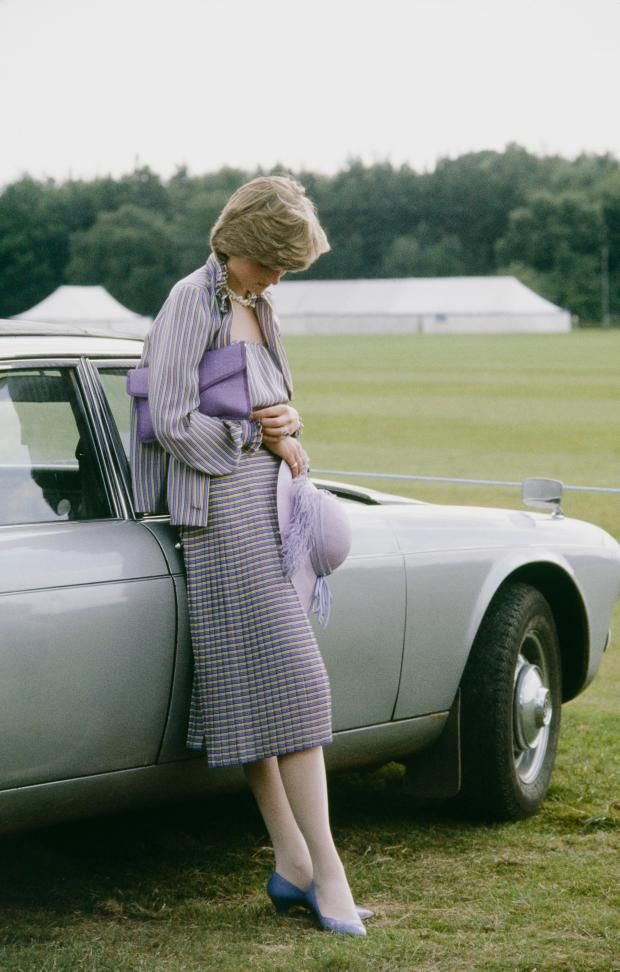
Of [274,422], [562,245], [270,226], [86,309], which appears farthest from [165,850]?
[562,245]

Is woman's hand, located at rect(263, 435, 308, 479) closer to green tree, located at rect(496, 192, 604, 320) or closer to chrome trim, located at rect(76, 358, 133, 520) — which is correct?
chrome trim, located at rect(76, 358, 133, 520)

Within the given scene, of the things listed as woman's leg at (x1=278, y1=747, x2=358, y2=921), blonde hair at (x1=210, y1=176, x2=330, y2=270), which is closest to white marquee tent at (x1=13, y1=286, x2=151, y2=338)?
blonde hair at (x1=210, y1=176, x2=330, y2=270)

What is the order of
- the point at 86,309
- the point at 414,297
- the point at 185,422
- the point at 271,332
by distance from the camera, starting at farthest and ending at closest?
the point at 414,297 < the point at 86,309 < the point at 271,332 < the point at 185,422

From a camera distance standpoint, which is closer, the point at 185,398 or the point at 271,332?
the point at 185,398

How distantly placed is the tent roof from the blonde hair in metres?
96.2

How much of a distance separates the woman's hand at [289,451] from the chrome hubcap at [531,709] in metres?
1.19

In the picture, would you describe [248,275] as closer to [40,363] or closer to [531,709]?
[40,363]

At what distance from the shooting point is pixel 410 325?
4090 inches

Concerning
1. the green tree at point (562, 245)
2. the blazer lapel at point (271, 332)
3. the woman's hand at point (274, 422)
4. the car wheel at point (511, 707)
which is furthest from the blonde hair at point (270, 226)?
the green tree at point (562, 245)

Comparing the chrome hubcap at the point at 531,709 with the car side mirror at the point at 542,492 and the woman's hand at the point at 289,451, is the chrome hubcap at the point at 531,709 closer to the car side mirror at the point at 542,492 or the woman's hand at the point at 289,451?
the car side mirror at the point at 542,492

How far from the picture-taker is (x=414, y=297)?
105938 millimetres

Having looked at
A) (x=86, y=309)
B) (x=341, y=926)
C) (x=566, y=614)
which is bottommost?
(x=86, y=309)

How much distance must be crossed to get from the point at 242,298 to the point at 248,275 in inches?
2.5

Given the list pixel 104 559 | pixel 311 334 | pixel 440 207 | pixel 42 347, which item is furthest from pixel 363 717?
pixel 440 207
